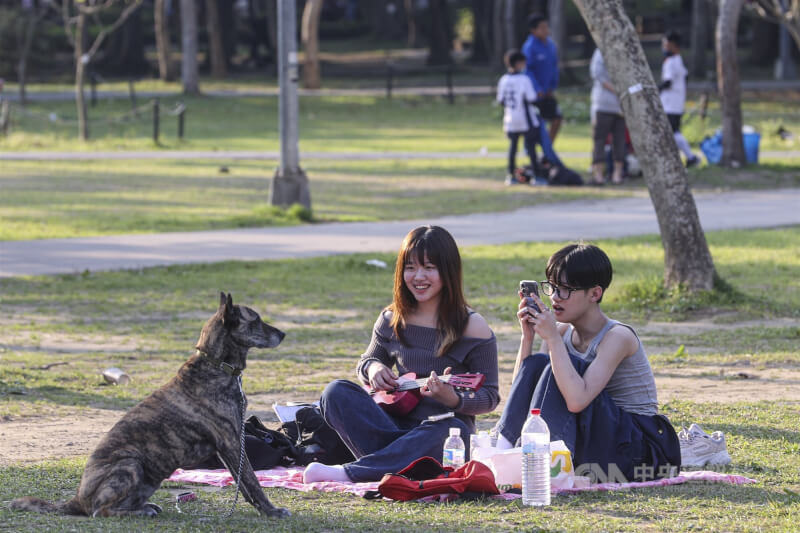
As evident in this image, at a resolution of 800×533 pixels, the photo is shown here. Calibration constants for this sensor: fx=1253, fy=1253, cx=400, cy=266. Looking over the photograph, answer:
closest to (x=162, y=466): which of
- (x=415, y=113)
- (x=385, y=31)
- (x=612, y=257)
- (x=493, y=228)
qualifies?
(x=612, y=257)

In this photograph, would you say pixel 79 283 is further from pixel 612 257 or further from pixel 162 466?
pixel 162 466

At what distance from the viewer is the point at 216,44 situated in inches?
1913

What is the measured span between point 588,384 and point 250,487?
5.03ft

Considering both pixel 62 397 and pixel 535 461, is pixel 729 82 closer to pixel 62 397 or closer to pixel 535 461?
pixel 62 397

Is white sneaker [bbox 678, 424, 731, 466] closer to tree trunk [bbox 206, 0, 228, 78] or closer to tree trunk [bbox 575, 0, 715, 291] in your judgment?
tree trunk [bbox 575, 0, 715, 291]

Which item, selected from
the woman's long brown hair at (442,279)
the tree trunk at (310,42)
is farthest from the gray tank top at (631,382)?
the tree trunk at (310,42)

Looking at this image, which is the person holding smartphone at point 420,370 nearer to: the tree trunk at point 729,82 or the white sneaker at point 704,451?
the white sneaker at point 704,451

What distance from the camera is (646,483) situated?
5.62m

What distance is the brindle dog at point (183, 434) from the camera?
5047 mm

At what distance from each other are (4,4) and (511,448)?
52989 mm

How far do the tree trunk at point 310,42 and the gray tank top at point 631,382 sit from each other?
112 feet

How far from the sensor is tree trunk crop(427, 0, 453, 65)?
2028 inches

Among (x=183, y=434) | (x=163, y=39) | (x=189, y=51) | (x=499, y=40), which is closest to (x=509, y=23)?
(x=499, y=40)

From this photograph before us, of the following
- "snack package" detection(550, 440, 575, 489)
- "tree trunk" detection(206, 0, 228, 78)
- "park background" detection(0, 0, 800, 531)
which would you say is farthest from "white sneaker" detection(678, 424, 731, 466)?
"tree trunk" detection(206, 0, 228, 78)
